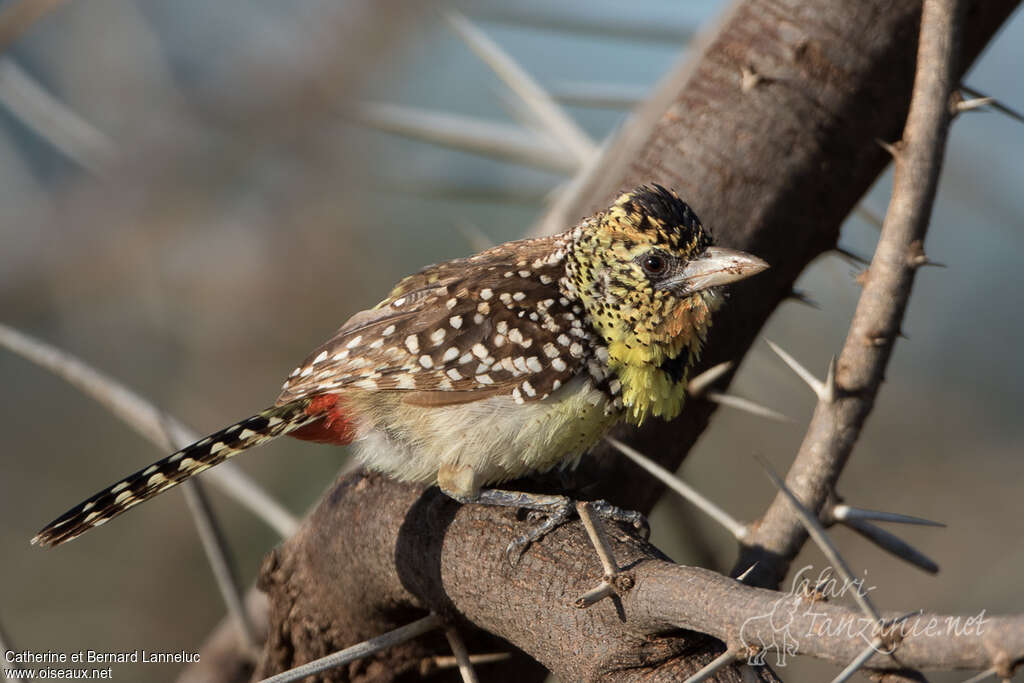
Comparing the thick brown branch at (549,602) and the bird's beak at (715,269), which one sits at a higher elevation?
the bird's beak at (715,269)

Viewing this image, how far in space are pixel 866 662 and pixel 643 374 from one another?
1528mm

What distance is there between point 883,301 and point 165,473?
1840 millimetres

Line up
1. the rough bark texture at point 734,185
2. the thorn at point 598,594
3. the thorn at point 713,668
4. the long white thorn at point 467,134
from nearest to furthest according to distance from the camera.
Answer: the thorn at point 713,668 → the thorn at point 598,594 → the rough bark texture at point 734,185 → the long white thorn at point 467,134

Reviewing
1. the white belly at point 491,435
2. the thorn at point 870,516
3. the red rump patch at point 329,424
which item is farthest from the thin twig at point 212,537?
the thorn at point 870,516

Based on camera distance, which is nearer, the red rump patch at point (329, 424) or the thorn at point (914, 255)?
the thorn at point (914, 255)

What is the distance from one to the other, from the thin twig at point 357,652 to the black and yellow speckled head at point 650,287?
819 mm

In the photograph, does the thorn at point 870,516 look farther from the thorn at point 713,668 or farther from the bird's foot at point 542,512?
the thorn at point 713,668

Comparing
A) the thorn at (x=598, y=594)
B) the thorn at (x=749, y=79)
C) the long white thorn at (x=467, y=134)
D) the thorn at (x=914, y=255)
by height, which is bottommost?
the thorn at (x=598, y=594)

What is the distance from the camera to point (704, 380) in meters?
2.88

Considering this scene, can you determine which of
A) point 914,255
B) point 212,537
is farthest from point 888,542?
point 212,537

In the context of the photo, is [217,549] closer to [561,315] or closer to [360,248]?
[561,315]

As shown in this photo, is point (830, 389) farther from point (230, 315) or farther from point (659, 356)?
point (230, 315)

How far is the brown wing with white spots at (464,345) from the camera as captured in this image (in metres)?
2.83

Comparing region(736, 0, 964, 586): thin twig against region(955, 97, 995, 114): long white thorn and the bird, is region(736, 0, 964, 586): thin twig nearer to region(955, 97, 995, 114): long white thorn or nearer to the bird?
region(955, 97, 995, 114): long white thorn
